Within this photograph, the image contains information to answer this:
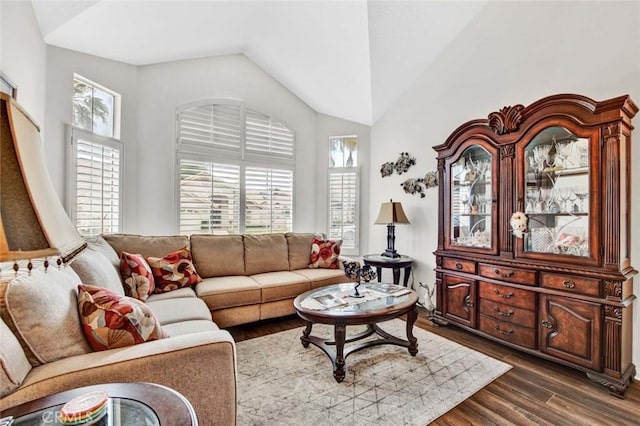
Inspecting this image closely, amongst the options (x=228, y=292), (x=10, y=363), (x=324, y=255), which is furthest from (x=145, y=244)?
(x=10, y=363)

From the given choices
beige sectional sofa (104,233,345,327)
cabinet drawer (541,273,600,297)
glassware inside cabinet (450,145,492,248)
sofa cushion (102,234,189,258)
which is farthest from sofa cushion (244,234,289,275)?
cabinet drawer (541,273,600,297)

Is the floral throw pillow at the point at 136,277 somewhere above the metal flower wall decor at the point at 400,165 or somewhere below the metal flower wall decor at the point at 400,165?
below

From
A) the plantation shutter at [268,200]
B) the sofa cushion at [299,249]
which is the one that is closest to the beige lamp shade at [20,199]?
the sofa cushion at [299,249]

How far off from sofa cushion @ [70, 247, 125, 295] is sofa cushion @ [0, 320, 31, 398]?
685mm

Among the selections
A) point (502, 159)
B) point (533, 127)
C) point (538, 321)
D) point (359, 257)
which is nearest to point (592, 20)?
point (533, 127)

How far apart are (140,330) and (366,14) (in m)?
3.13

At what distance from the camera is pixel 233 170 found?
4.07 m

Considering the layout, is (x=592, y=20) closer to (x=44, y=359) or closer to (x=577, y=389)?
(x=577, y=389)

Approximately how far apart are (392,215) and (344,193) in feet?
3.69

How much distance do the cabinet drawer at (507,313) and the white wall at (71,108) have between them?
12.3 feet

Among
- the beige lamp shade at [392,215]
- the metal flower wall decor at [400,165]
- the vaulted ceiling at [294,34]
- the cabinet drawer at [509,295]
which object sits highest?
the vaulted ceiling at [294,34]

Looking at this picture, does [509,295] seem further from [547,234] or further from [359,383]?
[359,383]

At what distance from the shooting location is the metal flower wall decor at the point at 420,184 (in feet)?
11.5

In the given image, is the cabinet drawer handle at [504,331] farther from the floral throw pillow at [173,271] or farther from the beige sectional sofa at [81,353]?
the floral throw pillow at [173,271]
